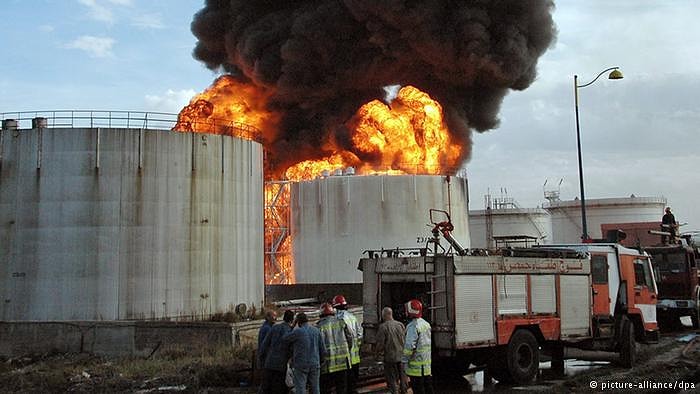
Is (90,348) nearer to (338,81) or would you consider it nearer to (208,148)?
(208,148)

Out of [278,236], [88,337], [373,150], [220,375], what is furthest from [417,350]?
[373,150]

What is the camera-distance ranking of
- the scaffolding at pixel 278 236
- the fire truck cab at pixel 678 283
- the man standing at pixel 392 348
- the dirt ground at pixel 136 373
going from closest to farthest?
the man standing at pixel 392 348 → the dirt ground at pixel 136 373 → the fire truck cab at pixel 678 283 → the scaffolding at pixel 278 236

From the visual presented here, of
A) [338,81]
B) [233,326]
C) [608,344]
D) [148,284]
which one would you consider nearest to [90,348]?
[148,284]

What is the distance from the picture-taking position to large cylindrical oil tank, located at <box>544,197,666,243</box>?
53156 millimetres

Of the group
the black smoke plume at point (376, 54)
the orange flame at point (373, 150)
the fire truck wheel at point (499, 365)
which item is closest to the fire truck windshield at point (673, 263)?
the fire truck wheel at point (499, 365)

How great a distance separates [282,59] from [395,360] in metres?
25.5

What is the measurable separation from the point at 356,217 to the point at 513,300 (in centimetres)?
1686

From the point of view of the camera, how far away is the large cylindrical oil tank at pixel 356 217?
28.6 metres

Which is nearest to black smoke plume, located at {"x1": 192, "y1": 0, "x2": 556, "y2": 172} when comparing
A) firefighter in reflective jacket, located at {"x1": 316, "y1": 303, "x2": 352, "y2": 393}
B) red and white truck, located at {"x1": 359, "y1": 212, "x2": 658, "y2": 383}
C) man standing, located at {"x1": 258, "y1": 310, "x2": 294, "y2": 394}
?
red and white truck, located at {"x1": 359, "y1": 212, "x2": 658, "y2": 383}

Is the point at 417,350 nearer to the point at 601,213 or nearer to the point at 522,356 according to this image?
the point at 522,356

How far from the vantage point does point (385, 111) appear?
103ft

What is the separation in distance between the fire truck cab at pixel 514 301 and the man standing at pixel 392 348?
106 centimetres

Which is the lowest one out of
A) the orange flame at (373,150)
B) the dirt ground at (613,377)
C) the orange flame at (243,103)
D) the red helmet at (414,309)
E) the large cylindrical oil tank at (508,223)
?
the dirt ground at (613,377)

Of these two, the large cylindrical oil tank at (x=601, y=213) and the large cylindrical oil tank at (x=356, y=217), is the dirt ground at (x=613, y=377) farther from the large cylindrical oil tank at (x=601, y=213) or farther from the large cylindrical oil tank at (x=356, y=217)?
the large cylindrical oil tank at (x=601, y=213)
